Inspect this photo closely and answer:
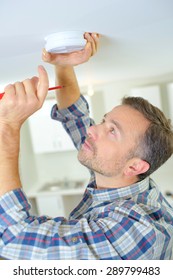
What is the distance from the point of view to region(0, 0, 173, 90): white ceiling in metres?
0.36

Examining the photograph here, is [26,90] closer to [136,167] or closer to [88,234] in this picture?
[88,234]

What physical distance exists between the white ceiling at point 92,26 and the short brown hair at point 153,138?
0.25 meters

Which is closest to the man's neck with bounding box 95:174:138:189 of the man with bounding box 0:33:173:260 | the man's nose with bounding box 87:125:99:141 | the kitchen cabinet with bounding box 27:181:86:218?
the man with bounding box 0:33:173:260

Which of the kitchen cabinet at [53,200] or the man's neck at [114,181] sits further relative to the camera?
the kitchen cabinet at [53,200]

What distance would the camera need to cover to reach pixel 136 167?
0.95 meters

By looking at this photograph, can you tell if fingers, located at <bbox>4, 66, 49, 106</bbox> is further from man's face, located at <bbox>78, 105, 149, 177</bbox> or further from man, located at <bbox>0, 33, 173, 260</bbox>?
man's face, located at <bbox>78, 105, 149, 177</bbox>

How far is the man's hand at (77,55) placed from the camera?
1.75 feet

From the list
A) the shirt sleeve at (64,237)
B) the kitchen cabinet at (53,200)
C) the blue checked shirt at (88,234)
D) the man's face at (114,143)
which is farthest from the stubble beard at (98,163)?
the kitchen cabinet at (53,200)

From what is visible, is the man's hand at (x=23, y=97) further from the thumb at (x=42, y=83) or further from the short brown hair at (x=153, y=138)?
the short brown hair at (x=153, y=138)

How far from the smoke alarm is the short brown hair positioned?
471 mm

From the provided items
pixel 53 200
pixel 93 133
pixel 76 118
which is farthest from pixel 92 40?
pixel 53 200

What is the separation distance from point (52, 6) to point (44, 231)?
1.74 feet

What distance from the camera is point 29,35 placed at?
474 millimetres
